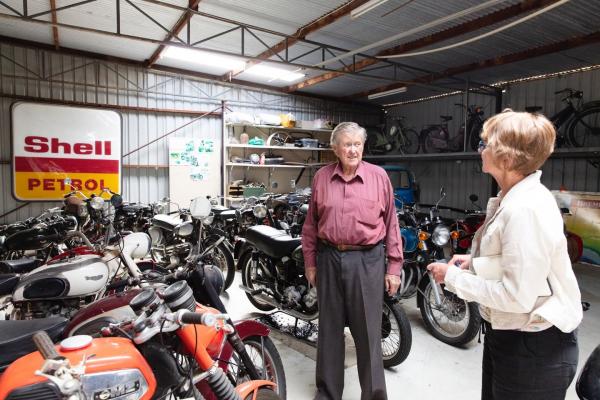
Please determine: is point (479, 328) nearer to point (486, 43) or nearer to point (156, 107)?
point (486, 43)

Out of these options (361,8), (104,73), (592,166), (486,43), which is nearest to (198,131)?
(104,73)

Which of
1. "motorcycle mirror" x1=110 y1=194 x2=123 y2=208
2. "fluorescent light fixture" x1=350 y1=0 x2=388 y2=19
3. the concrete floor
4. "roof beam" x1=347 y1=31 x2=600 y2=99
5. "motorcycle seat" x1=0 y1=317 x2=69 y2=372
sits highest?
"roof beam" x1=347 y1=31 x2=600 y2=99

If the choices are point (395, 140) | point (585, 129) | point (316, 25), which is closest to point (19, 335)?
point (316, 25)

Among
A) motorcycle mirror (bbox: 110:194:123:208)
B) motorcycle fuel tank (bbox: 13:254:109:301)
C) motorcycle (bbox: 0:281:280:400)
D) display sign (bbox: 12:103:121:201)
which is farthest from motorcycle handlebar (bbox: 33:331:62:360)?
display sign (bbox: 12:103:121:201)

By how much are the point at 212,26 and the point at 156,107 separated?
254 centimetres

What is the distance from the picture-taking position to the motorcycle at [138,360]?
0.92 m

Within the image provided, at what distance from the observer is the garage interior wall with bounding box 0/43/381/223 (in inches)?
241

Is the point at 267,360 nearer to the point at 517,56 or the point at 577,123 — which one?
the point at 517,56

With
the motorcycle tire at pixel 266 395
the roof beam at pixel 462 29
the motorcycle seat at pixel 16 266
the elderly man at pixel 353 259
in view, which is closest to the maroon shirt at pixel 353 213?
the elderly man at pixel 353 259

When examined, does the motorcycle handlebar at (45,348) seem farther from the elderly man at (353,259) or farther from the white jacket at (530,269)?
the elderly man at (353,259)

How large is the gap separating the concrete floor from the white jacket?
1532 millimetres

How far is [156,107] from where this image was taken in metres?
7.34

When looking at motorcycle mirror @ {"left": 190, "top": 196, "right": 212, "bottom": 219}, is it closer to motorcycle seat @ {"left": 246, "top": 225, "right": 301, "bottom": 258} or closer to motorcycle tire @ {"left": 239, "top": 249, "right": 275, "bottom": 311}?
motorcycle seat @ {"left": 246, "top": 225, "right": 301, "bottom": 258}

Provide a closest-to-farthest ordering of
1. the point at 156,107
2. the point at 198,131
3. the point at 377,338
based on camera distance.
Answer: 1. the point at 377,338
2. the point at 156,107
3. the point at 198,131
